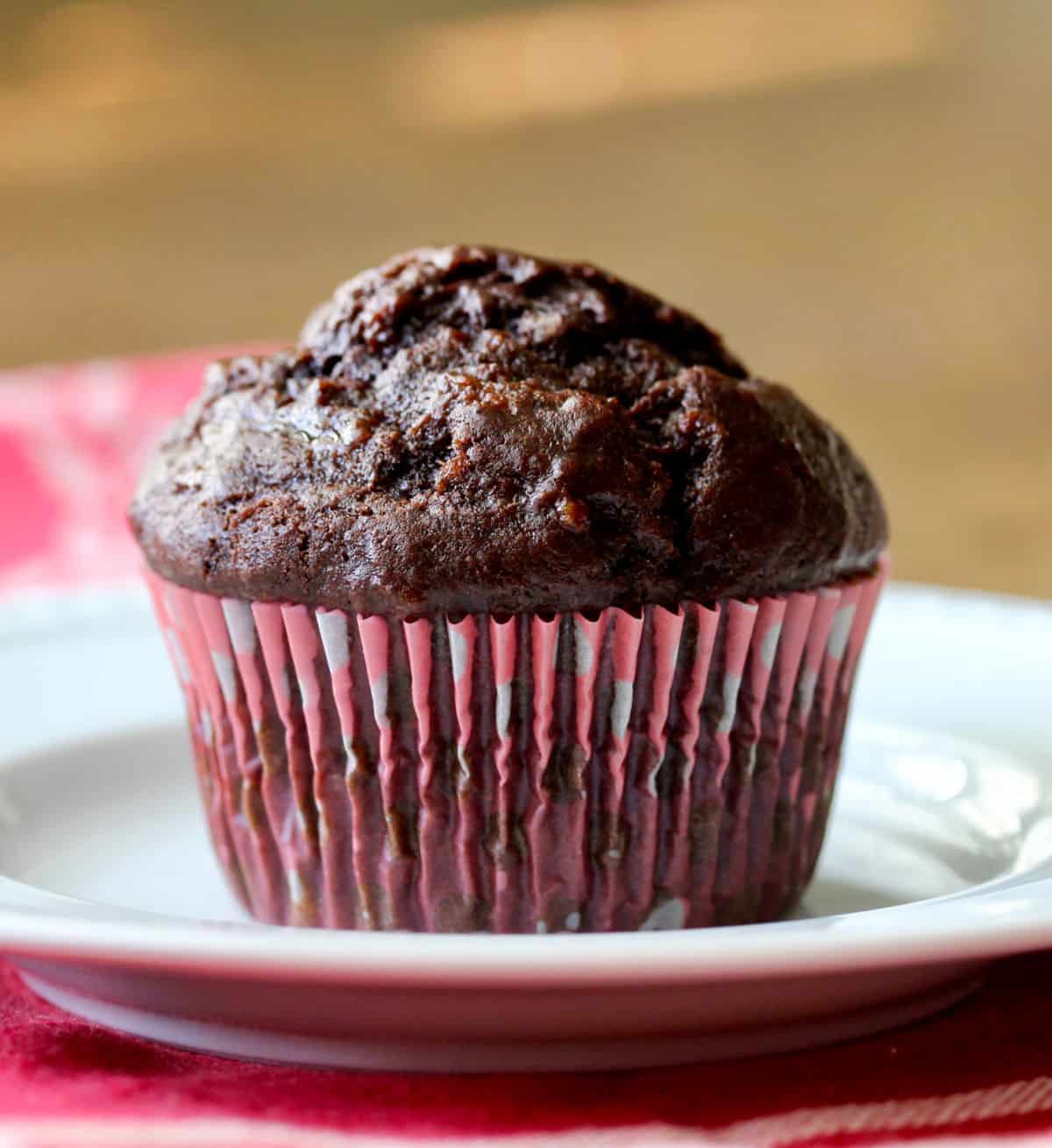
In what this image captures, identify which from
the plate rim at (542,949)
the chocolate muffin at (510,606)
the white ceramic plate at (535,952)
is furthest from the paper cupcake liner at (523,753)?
the plate rim at (542,949)

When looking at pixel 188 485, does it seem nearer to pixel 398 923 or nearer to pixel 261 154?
pixel 398 923

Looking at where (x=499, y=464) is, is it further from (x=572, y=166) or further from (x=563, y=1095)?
(x=572, y=166)

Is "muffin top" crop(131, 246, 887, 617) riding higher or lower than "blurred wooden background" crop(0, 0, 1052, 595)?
higher

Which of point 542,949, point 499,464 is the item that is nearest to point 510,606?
point 499,464

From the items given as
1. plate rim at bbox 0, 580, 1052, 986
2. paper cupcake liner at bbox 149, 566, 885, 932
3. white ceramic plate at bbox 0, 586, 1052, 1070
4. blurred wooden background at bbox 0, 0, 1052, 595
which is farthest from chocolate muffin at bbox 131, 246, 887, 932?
blurred wooden background at bbox 0, 0, 1052, 595

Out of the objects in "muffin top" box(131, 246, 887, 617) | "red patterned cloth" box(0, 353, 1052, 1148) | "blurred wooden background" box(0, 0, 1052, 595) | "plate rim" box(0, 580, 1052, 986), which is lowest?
"blurred wooden background" box(0, 0, 1052, 595)

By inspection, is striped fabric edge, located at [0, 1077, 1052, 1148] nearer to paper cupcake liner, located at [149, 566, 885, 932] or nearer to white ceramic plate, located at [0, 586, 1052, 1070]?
white ceramic plate, located at [0, 586, 1052, 1070]
